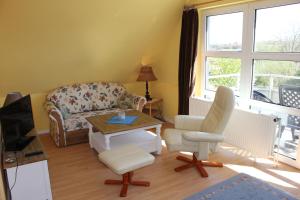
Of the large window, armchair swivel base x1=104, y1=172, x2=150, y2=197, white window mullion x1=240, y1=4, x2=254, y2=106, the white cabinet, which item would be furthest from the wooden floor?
white window mullion x1=240, y1=4, x2=254, y2=106

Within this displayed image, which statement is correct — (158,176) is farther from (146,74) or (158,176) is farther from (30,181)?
(146,74)

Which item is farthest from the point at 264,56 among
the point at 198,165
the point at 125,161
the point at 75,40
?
the point at 75,40

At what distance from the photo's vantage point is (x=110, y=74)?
4.73 m

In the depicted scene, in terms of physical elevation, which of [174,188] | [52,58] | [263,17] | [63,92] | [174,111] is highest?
[263,17]

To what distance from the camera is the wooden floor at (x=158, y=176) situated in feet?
8.39

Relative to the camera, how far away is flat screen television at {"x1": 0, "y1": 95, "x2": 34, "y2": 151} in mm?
2221

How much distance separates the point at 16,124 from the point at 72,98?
6.29 ft

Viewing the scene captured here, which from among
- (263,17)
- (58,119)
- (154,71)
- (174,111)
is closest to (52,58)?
(58,119)

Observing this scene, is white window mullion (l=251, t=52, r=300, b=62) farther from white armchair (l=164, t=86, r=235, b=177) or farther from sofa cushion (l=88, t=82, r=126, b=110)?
sofa cushion (l=88, t=82, r=126, b=110)

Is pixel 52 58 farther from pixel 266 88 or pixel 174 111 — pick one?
pixel 266 88

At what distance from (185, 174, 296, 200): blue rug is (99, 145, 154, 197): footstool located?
22.4 inches

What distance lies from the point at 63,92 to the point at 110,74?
3.12ft

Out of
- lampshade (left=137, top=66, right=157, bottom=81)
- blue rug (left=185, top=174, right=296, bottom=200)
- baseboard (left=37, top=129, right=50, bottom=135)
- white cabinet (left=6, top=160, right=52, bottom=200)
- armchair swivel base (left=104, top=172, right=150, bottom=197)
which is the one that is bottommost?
blue rug (left=185, top=174, right=296, bottom=200)

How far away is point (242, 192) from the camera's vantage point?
251 cm
